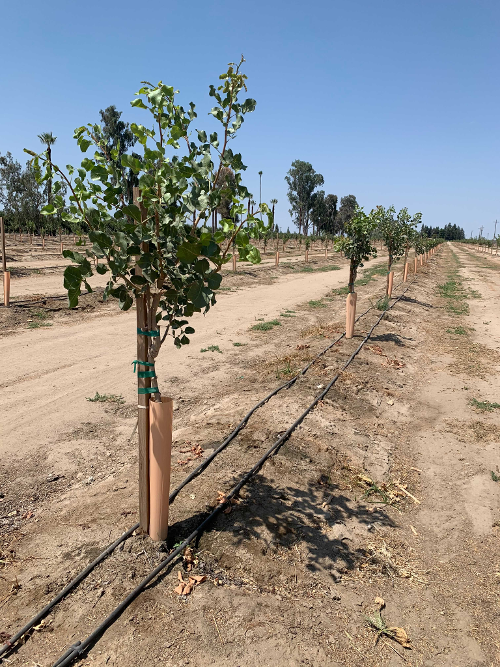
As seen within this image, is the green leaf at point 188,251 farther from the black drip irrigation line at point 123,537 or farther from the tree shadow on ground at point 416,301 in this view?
the tree shadow on ground at point 416,301

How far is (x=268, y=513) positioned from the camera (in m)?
4.26

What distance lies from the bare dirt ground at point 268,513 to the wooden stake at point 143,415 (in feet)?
0.97

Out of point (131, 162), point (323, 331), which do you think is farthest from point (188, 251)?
point (323, 331)

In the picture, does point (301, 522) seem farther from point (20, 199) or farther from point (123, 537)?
point (20, 199)

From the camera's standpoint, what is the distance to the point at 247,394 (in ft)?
24.1

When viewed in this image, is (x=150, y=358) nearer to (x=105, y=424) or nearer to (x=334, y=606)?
(x=334, y=606)

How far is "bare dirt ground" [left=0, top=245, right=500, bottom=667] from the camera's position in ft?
10.0

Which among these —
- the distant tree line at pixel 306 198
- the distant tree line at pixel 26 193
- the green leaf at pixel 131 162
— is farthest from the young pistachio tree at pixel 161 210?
the distant tree line at pixel 306 198

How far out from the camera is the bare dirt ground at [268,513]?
3.05 m

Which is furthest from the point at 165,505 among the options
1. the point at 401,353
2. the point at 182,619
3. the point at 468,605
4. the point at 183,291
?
the point at 401,353

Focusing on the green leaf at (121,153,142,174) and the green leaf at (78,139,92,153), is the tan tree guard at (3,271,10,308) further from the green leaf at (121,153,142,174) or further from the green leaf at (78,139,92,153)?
the green leaf at (121,153,142,174)

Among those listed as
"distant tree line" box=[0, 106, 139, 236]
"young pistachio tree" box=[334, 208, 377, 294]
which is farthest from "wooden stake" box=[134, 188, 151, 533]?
"distant tree line" box=[0, 106, 139, 236]

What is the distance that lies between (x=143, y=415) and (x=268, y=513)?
1587 mm

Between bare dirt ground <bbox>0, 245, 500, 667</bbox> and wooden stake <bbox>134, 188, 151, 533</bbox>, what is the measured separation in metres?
0.30
